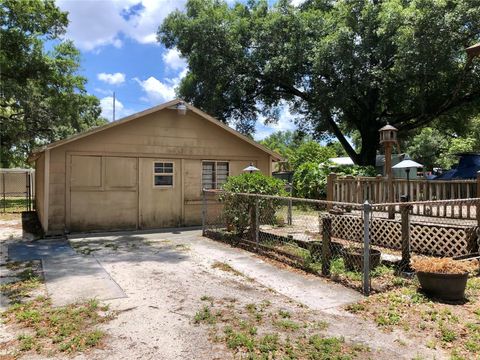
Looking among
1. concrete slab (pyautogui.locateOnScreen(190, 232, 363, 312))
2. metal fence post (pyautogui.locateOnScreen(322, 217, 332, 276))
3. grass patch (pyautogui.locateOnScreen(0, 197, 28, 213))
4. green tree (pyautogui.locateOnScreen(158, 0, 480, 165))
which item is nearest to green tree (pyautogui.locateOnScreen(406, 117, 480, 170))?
green tree (pyautogui.locateOnScreen(158, 0, 480, 165))

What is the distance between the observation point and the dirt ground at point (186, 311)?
146 inches

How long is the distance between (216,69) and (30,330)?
16683mm

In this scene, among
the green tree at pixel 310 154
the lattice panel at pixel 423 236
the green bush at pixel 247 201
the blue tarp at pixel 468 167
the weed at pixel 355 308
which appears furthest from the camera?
the green tree at pixel 310 154

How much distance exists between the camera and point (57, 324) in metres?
4.32

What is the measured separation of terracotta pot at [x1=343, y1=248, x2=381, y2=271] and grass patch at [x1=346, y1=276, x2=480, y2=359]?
79cm

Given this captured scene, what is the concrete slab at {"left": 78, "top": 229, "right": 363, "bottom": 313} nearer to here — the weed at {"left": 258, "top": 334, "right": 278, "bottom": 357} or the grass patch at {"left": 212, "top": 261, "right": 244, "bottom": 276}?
the grass patch at {"left": 212, "top": 261, "right": 244, "bottom": 276}

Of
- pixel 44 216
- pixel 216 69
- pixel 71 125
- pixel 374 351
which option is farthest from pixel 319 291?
pixel 71 125

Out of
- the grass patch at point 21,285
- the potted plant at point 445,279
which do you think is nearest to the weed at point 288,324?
the potted plant at point 445,279

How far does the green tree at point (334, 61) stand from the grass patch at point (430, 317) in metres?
12.8

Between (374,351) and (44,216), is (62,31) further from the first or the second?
(374,351)

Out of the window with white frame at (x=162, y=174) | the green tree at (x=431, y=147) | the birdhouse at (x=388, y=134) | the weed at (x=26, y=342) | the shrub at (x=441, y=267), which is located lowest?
the weed at (x=26, y=342)

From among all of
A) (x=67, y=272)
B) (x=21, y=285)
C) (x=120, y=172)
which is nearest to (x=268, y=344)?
(x=21, y=285)

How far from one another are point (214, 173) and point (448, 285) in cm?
886

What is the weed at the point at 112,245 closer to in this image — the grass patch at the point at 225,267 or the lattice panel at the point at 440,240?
the grass patch at the point at 225,267
